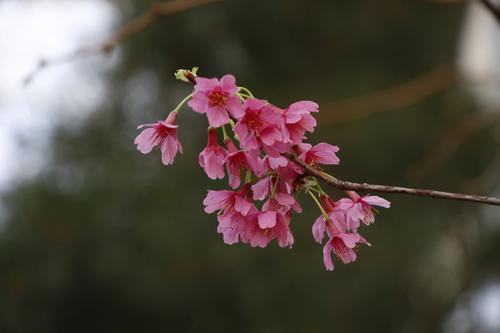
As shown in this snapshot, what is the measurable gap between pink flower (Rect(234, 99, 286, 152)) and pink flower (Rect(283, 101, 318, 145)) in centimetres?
2

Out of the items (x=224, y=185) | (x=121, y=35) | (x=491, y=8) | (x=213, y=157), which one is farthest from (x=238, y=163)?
(x=224, y=185)

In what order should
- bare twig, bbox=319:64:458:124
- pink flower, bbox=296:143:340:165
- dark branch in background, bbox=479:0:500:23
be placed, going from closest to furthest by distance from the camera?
pink flower, bbox=296:143:340:165 → dark branch in background, bbox=479:0:500:23 → bare twig, bbox=319:64:458:124

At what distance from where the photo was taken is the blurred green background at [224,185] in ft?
10.0

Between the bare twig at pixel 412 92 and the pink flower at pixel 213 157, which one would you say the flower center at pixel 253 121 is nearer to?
the pink flower at pixel 213 157

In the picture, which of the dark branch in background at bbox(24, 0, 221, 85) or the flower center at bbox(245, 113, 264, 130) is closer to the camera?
the flower center at bbox(245, 113, 264, 130)

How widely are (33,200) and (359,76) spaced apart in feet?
5.56

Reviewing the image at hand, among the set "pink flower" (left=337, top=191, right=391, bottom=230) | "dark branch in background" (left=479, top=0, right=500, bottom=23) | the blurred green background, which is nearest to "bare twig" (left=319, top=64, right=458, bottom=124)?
the blurred green background

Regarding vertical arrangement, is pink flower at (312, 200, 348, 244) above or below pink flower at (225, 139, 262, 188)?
below

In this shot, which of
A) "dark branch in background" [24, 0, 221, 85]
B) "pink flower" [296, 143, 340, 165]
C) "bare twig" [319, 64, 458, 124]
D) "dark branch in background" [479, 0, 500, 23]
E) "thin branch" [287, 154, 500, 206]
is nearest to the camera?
"thin branch" [287, 154, 500, 206]

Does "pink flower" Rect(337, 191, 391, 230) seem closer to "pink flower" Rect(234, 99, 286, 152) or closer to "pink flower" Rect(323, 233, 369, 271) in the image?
"pink flower" Rect(323, 233, 369, 271)

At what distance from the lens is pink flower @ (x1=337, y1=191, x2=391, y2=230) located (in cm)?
82

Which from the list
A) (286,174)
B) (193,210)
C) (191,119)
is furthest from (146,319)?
(286,174)

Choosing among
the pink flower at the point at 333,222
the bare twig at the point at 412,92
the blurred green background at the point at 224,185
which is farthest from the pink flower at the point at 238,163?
the blurred green background at the point at 224,185

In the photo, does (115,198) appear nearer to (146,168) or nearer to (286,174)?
(146,168)
